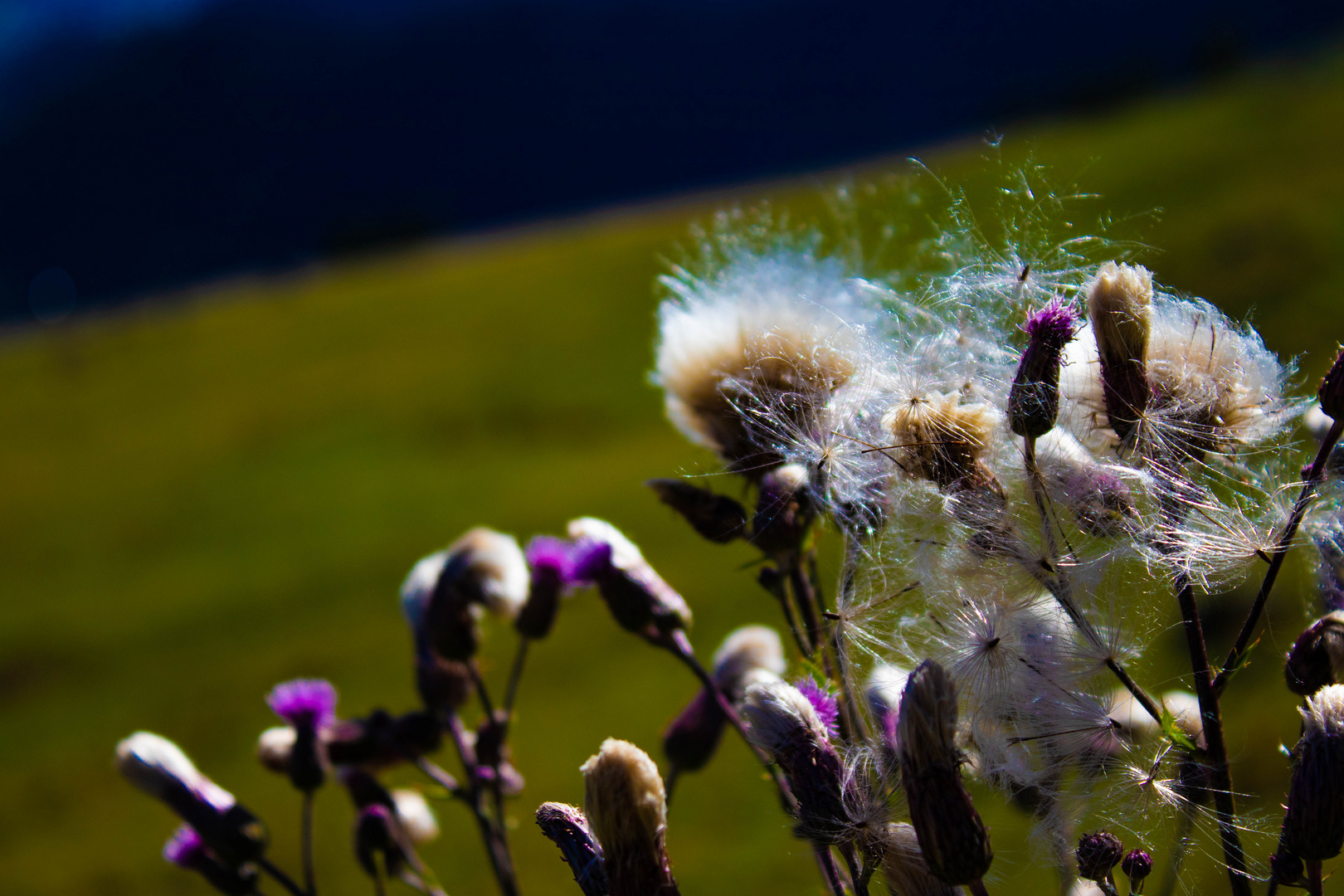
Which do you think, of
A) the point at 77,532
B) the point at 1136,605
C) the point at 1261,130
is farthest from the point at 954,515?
the point at 1261,130

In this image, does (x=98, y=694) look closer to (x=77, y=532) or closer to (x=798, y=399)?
(x=77, y=532)

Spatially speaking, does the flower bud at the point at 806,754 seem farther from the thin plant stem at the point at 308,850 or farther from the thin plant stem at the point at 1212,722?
the thin plant stem at the point at 308,850

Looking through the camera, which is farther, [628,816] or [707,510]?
[707,510]

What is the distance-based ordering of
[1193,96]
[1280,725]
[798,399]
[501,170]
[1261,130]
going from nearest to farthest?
[798,399] → [1280,725] → [1261,130] → [1193,96] → [501,170]

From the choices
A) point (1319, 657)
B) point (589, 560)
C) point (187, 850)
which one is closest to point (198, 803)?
point (187, 850)

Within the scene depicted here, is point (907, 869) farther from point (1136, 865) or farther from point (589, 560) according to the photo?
point (589, 560)
